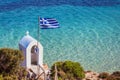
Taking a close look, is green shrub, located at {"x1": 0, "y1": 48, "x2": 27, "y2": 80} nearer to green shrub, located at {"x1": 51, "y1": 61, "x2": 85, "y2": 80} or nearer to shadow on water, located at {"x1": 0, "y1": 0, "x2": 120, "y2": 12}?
green shrub, located at {"x1": 51, "y1": 61, "x2": 85, "y2": 80}

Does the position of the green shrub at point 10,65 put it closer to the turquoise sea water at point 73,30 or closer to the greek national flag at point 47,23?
the greek national flag at point 47,23

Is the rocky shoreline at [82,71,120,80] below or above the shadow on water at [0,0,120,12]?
below

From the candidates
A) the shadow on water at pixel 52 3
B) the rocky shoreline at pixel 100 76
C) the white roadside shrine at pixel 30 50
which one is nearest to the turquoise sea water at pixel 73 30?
the shadow on water at pixel 52 3

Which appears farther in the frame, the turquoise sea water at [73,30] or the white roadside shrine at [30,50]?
the turquoise sea water at [73,30]

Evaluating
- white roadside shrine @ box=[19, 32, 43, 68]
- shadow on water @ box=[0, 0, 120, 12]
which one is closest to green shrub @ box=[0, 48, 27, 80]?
white roadside shrine @ box=[19, 32, 43, 68]

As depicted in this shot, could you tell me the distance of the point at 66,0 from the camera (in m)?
68.7

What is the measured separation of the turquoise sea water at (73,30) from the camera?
37.1m

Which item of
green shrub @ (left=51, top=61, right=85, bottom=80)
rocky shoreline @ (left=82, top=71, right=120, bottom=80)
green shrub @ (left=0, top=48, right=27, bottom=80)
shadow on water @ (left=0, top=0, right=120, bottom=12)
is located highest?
shadow on water @ (left=0, top=0, right=120, bottom=12)

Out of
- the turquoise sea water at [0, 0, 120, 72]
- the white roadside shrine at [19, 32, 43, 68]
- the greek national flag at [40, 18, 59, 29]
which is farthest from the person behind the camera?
the turquoise sea water at [0, 0, 120, 72]

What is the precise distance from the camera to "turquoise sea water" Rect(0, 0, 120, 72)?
122 feet

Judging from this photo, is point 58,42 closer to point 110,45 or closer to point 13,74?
point 110,45

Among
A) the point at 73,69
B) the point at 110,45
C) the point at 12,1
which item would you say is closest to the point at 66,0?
the point at 12,1

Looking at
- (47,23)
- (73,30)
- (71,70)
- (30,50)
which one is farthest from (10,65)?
(73,30)

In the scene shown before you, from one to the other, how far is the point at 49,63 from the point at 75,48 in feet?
20.7
